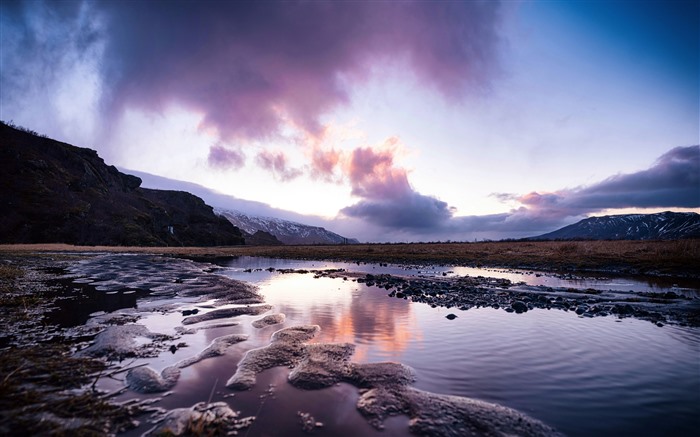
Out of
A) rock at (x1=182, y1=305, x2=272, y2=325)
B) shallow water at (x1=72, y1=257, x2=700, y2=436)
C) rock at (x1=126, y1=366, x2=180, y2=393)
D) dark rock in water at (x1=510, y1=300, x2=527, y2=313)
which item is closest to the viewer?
shallow water at (x1=72, y1=257, x2=700, y2=436)

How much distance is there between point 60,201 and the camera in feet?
426

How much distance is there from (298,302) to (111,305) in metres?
10.6

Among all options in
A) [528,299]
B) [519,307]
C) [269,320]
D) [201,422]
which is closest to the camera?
[201,422]

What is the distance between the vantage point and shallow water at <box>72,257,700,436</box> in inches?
269

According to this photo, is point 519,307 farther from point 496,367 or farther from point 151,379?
point 151,379

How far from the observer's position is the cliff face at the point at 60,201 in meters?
113

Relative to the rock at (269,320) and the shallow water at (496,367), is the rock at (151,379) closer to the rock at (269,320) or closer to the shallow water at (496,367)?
the shallow water at (496,367)

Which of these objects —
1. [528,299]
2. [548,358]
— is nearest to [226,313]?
[548,358]

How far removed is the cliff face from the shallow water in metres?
138

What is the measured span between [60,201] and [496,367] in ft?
570

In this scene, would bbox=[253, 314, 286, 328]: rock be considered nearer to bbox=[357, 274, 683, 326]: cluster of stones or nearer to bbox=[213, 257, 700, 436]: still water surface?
bbox=[213, 257, 700, 436]: still water surface

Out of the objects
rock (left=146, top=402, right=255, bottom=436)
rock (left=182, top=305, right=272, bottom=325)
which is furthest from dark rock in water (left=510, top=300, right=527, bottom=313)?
rock (left=146, top=402, right=255, bottom=436)

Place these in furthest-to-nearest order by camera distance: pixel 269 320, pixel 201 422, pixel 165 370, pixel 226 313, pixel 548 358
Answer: pixel 226 313 < pixel 269 320 < pixel 548 358 < pixel 165 370 < pixel 201 422

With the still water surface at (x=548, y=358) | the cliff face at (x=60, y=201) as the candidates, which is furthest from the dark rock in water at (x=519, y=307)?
the cliff face at (x=60, y=201)
